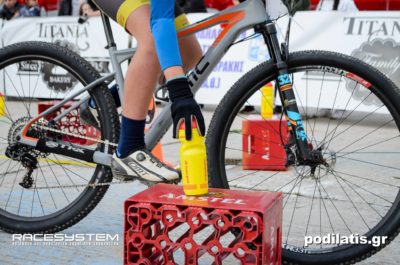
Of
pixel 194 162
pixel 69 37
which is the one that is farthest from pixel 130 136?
pixel 69 37

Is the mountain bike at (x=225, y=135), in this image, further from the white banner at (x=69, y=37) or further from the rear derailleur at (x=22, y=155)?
the white banner at (x=69, y=37)

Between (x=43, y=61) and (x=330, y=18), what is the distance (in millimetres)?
5633

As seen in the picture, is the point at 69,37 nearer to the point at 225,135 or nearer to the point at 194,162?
the point at 225,135

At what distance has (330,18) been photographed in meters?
8.67

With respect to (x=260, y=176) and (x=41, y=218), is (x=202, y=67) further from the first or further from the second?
(x=260, y=176)

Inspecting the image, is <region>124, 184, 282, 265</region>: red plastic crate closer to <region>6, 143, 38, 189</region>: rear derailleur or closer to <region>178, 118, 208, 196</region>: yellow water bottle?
<region>178, 118, 208, 196</region>: yellow water bottle

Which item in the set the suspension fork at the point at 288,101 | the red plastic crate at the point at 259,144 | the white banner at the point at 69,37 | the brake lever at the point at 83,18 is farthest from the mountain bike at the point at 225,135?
the brake lever at the point at 83,18

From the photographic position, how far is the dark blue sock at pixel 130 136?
3.33 m

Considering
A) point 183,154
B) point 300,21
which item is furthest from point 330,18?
point 183,154

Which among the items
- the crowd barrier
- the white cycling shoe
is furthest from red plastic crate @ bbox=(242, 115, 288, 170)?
the white cycling shoe

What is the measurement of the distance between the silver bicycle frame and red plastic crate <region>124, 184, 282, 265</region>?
0.66m

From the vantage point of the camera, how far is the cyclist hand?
2.73 metres

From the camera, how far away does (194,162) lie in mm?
2709

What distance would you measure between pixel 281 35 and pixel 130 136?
462cm
